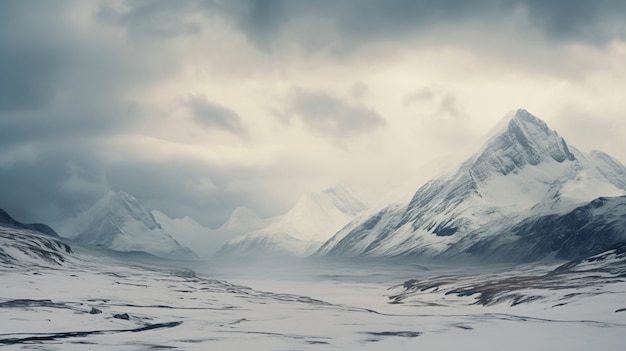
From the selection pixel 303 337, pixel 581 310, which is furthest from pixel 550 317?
pixel 303 337

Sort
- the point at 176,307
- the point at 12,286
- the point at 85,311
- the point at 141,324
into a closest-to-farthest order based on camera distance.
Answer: the point at 141,324 < the point at 85,311 < the point at 176,307 < the point at 12,286

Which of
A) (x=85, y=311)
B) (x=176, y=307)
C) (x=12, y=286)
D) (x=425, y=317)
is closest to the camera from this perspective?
(x=85, y=311)

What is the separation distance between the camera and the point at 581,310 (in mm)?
137125

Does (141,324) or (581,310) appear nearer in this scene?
(141,324)

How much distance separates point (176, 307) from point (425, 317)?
49.5m

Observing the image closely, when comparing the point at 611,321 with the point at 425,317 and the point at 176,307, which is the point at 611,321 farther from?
the point at 176,307

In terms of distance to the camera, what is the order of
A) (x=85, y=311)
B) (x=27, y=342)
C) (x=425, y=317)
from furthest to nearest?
(x=425, y=317) < (x=85, y=311) < (x=27, y=342)

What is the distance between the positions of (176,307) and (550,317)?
2797 inches

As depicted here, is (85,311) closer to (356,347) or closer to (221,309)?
(221,309)

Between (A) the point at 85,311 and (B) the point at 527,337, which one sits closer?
(B) the point at 527,337

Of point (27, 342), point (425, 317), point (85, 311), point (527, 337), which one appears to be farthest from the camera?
point (425, 317)

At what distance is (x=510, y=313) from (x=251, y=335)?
64.6 metres

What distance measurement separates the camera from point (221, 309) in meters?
157

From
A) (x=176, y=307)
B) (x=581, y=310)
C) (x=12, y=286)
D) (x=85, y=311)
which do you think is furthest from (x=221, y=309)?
(x=581, y=310)
